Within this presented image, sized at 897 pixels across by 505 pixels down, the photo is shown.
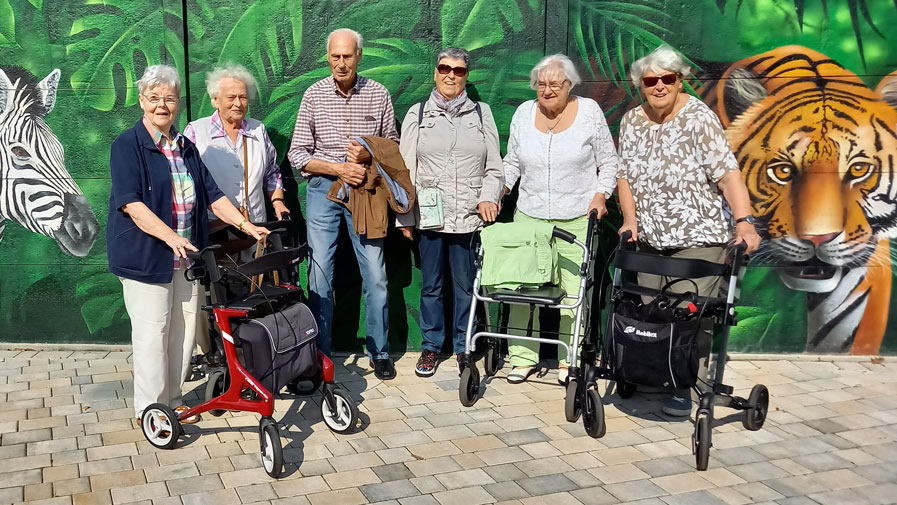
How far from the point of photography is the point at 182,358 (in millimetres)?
5230

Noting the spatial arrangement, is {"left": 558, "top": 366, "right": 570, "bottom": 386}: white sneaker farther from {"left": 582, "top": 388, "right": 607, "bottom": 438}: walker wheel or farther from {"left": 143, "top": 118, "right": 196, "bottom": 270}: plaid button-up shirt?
{"left": 143, "top": 118, "right": 196, "bottom": 270}: plaid button-up shirt

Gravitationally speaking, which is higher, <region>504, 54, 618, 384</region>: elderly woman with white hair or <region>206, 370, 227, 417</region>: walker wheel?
<region>504, 54, 618, 384</region>: elderly woman with white hair

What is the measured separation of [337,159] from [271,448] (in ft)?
7.11

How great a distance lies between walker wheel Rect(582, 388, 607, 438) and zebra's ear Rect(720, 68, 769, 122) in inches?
100

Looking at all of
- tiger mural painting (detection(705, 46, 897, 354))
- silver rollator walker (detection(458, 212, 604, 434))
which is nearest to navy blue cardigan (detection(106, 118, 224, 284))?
silver rollator walker (detection(458, 212, 604, 434))

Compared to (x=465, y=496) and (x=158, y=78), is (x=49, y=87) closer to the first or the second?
(x=158, y=78)

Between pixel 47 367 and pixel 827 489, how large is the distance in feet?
16.5

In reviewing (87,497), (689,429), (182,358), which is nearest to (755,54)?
(689,429)

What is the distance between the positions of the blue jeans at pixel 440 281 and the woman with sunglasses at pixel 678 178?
1.24m

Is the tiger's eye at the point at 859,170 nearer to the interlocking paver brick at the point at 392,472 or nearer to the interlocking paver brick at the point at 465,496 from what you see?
the interlocking paver brick at the point at 465,496

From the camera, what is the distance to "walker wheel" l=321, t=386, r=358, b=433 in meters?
5.04

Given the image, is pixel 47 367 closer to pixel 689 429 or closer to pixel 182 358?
pixel 182 358

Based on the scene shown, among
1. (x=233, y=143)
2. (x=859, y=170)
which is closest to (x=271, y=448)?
(x=233, y=143)

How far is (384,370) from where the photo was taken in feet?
20.1
